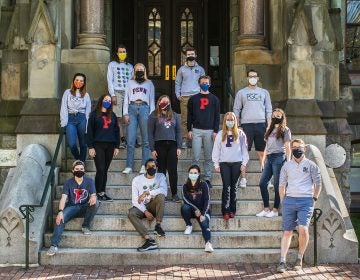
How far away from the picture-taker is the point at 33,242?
9.80 m

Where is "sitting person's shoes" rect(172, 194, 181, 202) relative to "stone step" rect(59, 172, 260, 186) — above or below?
below

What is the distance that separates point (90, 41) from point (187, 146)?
2.94 meters

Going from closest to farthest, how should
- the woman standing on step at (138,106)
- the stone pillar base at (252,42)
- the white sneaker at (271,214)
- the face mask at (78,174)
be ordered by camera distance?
the face mask at (78,174) < the white sneaker at (271,214) < the woman standing on step at (138,106) < the stone pillar base at (252,42)

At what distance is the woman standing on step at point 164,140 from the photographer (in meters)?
10.9

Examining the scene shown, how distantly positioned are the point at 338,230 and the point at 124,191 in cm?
358

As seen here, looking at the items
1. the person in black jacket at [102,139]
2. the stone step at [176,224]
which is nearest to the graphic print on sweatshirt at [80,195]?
the stone step at [176,224]

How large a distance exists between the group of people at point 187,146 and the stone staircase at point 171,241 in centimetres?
17

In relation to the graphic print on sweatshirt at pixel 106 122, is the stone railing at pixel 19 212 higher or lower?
lower

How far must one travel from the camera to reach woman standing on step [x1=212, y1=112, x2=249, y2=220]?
10445 millimetres

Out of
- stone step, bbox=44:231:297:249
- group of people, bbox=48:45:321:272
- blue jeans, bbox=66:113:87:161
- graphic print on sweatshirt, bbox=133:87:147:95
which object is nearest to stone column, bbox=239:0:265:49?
group of people, bbox=48:45:321:272

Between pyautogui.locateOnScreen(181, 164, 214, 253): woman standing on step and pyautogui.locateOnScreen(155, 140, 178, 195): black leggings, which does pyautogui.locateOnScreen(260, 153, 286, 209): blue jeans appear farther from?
pyautogui.locateOnScreen(155, 140, 178, 195): black leggings

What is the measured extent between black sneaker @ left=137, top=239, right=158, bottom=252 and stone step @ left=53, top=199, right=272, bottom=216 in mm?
894

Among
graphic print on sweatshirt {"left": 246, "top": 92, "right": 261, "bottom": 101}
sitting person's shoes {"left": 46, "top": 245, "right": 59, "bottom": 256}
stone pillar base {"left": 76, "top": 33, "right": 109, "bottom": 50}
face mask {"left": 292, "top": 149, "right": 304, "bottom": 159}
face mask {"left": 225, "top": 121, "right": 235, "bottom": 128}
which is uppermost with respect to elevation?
stone pillar base {"left": 76, "top": 33, "right": 109, "bottom": 50}

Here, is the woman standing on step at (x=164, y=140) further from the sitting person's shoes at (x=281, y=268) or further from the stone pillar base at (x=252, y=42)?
the stone pillar base at (x=252, y=42)
